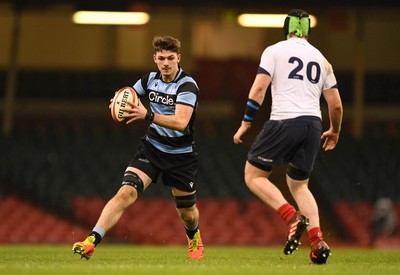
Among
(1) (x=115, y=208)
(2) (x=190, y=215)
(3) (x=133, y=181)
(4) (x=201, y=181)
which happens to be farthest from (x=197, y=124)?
(1) (x=115, y=208)

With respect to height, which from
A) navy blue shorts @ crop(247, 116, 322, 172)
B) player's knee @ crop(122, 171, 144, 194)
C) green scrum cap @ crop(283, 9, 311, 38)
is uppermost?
green scrum cap @ crop(283, 9, 311, 38)

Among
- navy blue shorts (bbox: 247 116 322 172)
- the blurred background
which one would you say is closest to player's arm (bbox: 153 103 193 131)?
navy blue shorts (bbox: 247 116 322 172)

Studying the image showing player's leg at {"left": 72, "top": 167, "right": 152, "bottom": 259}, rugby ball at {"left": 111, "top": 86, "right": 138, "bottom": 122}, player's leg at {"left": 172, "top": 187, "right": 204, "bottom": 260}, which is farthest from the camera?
player's leg at {"left": 172, "top": 187, "right": 204, "bottom": 260}

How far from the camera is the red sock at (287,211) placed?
7701 mm

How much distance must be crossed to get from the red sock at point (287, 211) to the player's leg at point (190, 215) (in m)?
1.27

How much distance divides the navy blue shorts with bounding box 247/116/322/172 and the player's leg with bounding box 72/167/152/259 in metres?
1.05

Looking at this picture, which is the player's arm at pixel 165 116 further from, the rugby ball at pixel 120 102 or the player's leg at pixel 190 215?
the player's leg at pixel 190 215

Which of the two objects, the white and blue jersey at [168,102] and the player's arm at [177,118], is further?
the white and blue jersey at [168,102]

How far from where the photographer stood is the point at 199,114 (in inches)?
1019

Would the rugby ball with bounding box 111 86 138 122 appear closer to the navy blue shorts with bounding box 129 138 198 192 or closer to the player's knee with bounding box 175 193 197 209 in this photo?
the navy blue shorts with bounding box 129 138 198 192

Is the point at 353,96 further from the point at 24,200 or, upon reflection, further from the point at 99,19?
the point at 24,200

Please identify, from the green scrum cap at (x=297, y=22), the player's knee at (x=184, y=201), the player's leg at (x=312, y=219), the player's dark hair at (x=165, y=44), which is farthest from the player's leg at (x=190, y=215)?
the green scrum cap at (x=297, y=22)

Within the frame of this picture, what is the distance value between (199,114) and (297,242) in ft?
60.4

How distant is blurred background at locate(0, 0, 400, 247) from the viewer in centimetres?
1925
